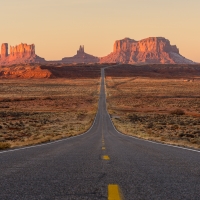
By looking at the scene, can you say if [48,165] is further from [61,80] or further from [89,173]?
[61,80]

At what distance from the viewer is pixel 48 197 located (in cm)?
510

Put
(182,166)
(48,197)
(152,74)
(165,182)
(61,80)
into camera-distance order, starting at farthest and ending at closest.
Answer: (152,74), (61,80), (182,166), (165,182), (48,197)

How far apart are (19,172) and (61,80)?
162m

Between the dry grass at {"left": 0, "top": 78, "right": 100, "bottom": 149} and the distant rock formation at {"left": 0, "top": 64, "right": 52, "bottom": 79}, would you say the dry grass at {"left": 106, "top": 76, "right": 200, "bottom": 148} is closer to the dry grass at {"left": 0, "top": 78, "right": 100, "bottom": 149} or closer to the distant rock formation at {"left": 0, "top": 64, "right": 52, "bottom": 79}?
the dry grass at {"left": 0, "top": 78, "right": 100, "bottom": 149}

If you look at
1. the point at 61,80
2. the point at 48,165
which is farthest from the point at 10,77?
the point at 48,165

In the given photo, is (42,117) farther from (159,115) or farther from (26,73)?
(26,73)

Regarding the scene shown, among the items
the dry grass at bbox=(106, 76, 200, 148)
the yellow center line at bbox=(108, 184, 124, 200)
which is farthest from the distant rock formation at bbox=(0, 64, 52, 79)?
the yellow center line at bbox=(108, 184, 124, 200)

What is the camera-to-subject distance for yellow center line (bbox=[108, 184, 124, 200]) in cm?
507

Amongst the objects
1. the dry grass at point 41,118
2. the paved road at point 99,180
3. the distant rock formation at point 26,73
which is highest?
the distant rock formation at point 26,73

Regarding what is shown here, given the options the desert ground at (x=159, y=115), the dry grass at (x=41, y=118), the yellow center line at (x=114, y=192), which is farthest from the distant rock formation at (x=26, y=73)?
the yellow center line at (x=114, y=192)

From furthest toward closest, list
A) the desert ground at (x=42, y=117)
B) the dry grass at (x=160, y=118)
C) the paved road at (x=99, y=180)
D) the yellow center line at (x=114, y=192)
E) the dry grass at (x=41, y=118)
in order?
the dry grass at (x=160, y=118), the desert ground at (x=42, y=117), the dry grass at (x=41, y=118), the paved road at (x=99, y=180), the yellow center line at (x=114, y=192)

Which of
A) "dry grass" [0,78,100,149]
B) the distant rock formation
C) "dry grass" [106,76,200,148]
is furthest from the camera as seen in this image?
the distant rock formation

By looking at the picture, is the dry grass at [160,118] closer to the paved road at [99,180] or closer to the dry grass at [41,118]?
the dry grass at [41,118]

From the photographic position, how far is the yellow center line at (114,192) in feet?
16.6
